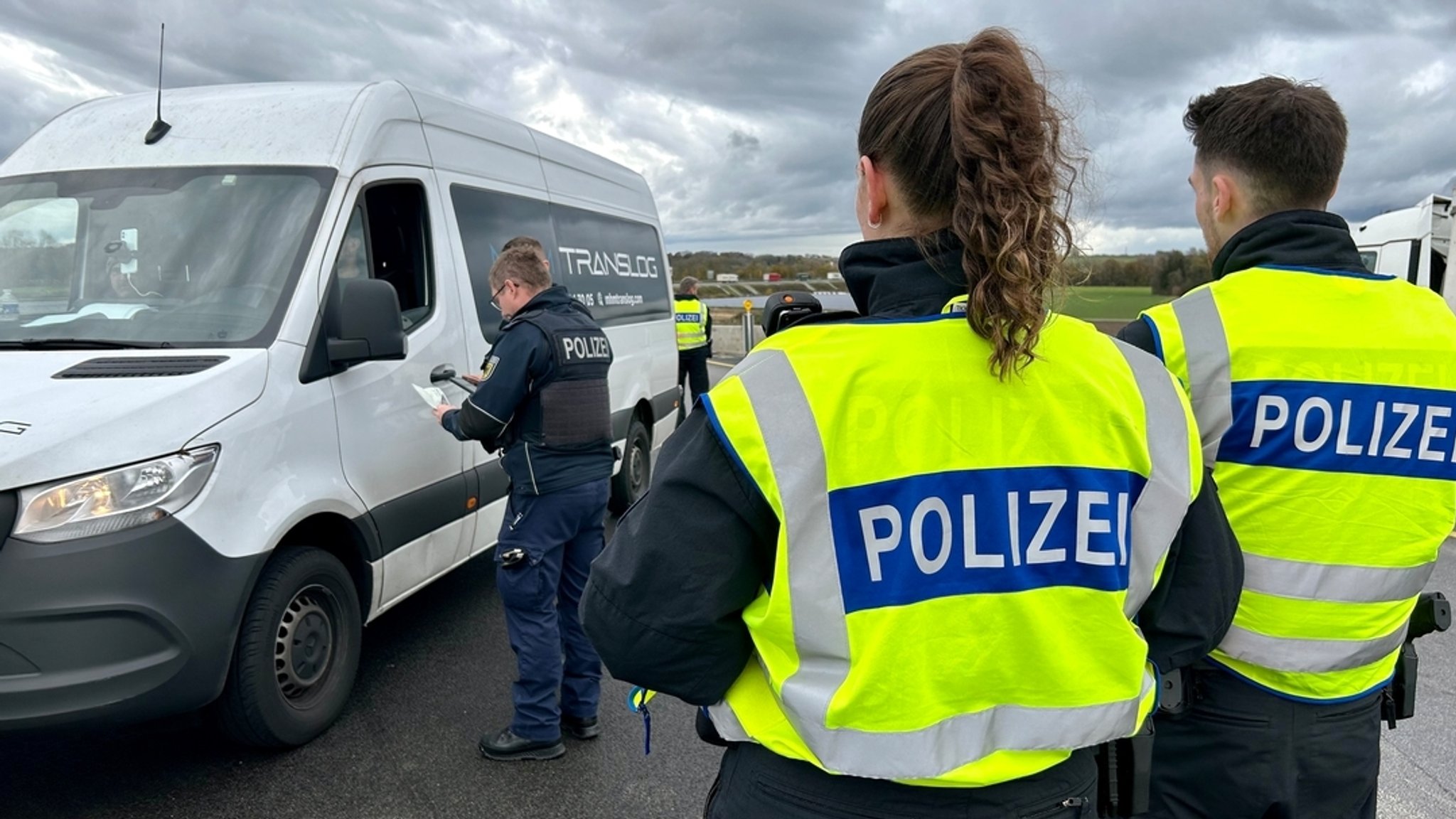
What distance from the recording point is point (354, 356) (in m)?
3.48

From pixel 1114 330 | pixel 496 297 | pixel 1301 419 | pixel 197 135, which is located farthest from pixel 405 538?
pixel 1301 419

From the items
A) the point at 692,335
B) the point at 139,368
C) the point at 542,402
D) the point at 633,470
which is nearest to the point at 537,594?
the point at 542,402

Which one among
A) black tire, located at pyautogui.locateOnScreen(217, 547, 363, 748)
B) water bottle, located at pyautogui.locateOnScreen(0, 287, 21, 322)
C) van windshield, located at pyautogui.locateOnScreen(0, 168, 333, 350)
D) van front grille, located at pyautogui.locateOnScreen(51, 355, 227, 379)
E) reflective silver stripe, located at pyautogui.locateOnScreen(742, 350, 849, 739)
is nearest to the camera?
reflective silver stripe, located at pyautogui.locateOnScreen(742, 350, 849, 739)

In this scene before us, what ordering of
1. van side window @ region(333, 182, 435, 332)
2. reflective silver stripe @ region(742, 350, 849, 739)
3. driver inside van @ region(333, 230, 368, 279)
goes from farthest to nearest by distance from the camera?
van side window @ region(333, 182, 435, 332)
driver inside van @ region(333, 230, 368, 279)
reflective silver stripe @ region(742, 350, 849, 739)

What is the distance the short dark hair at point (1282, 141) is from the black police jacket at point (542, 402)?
234 centimetres

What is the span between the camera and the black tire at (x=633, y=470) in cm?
671

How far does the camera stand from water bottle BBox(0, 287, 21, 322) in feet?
11.3

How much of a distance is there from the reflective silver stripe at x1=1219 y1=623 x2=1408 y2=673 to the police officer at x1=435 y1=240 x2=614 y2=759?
241cm

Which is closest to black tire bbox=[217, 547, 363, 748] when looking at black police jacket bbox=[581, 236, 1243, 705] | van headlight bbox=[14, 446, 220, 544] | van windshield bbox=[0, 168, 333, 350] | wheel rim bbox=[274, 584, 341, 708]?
wheel rim bbox=[274, 584, 341, 708]

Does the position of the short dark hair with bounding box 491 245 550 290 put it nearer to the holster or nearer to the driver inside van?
the driver inside van

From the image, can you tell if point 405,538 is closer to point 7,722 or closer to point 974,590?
point 7,722

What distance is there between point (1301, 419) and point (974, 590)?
3.19ft

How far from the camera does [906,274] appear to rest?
130cm

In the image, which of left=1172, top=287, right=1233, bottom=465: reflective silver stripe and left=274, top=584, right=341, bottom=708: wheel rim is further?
left=274, top=584, right=341, bottom=708: wheel rim
